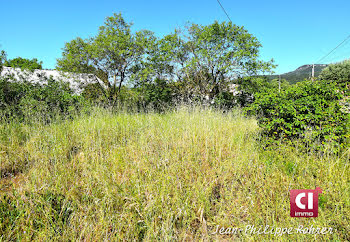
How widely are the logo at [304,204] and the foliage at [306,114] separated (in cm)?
126

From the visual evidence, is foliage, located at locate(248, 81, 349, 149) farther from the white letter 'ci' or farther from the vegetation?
the white letter 'ci'

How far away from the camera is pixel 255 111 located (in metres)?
3.91

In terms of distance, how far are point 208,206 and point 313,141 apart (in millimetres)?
2399

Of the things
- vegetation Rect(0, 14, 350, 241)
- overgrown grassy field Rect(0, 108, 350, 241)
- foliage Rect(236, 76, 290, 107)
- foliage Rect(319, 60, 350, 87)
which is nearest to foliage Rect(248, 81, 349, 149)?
vegetation Rect(0, 14, 350, 241)

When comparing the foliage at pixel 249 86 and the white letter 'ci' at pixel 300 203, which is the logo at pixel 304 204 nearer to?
the white letter 'ci' at pixel 300 203

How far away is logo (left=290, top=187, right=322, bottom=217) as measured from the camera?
80.0 inches

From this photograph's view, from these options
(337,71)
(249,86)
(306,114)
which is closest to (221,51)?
(249,86)

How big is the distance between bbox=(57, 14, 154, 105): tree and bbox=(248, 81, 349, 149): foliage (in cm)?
Answer: 849

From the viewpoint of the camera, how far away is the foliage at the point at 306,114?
3.21 m

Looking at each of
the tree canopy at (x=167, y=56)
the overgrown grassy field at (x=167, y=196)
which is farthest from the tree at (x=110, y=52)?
the overgrown grassy field at (x=167, y=196)

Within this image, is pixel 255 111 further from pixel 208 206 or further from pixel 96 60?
pixel 96 60

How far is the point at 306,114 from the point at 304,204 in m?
1.89

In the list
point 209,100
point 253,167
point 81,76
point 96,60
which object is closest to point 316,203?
point 253,167

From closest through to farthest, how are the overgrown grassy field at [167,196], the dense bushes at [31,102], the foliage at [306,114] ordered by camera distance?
the overgrown grassy field at [167,196], the foliage at [306,114], the dense bushes at [31,102]
